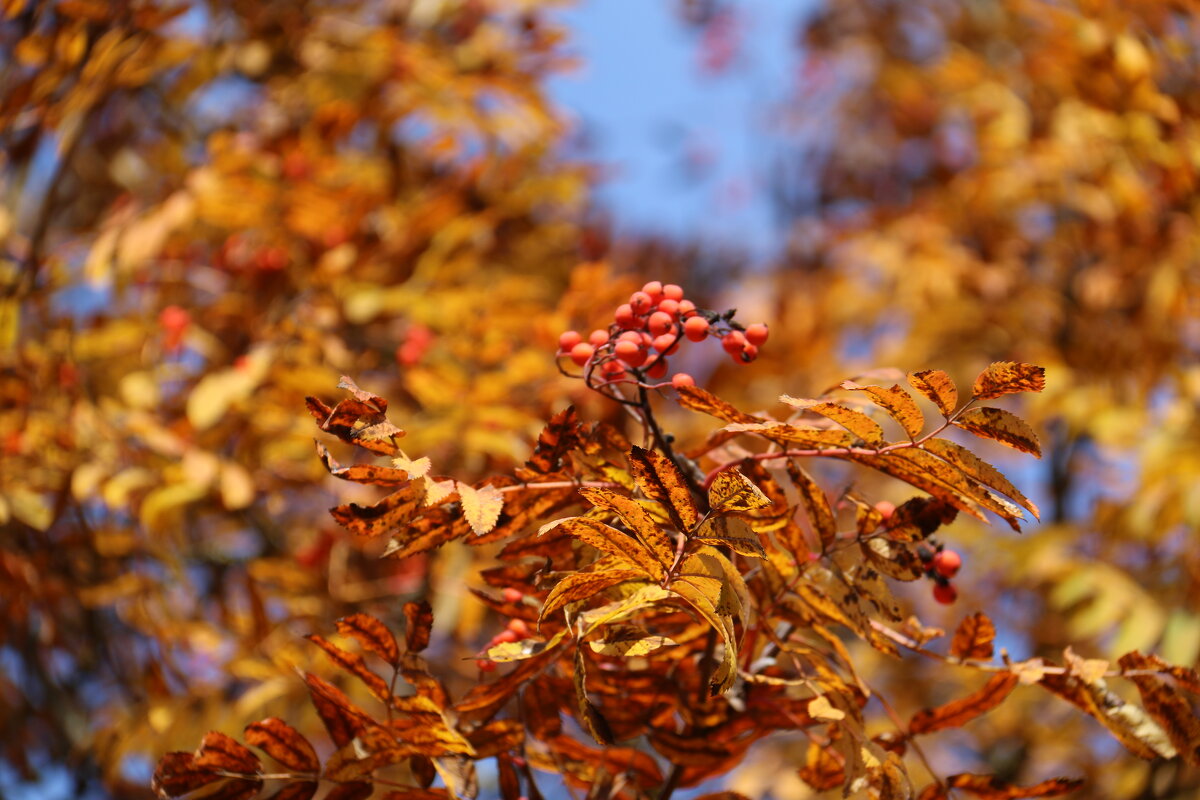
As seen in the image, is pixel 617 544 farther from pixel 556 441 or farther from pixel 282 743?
pixel 282 743

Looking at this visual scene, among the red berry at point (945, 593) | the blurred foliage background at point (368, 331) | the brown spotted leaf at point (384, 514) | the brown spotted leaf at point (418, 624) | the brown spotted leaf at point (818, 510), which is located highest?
the brown spotted leaf at point (384, 514)

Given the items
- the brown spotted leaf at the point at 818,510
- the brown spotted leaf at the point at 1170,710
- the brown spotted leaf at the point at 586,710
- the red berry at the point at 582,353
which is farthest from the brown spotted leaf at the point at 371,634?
the brown spotted leaf at the point at 1170,710

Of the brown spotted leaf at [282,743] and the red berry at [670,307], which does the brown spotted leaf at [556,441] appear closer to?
the red berry at [670,307]

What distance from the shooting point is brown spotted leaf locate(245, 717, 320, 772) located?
3.47ft

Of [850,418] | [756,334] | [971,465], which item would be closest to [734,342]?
[756,334]

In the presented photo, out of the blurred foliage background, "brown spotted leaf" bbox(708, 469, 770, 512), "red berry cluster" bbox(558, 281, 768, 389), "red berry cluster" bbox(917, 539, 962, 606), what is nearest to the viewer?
"brown spotted leaf" bbox(708, 469, 770, 512)

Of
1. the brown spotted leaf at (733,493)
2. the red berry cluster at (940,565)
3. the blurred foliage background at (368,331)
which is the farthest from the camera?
the blurred foliage background at (368,331)

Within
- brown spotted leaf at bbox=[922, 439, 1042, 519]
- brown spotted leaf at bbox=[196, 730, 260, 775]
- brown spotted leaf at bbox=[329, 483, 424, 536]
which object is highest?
brown spotted leaf at bbox=[922, 439, 1042, 519]

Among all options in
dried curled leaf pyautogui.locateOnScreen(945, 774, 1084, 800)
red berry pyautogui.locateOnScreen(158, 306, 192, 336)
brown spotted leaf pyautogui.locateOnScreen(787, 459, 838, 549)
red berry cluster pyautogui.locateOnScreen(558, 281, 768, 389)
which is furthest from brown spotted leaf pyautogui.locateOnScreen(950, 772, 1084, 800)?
red berry pyautogui.locateOnScreen(158, 306, 192, 336)

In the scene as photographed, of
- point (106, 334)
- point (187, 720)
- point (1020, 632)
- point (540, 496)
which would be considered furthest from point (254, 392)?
point (1020, 632)

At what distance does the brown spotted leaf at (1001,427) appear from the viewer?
3.16ft

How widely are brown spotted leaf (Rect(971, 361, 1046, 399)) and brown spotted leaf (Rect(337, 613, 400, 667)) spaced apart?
639 mm

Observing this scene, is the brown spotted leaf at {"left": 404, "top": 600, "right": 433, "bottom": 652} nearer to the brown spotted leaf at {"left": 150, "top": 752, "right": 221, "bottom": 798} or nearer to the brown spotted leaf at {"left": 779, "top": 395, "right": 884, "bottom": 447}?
the brown spotted leaf at {"left": 150, "top": 752, "right": 221, "bottom": 798}

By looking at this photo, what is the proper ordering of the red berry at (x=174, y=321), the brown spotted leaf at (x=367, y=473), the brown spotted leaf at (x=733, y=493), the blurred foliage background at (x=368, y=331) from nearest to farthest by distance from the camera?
the brown spotted leaf at (x=733, y=493) < the brown spotted leaf at (x=367, y=473) < the blurred foliage background at (x=368, y=331) < the red berry at (x=174, y=321)
